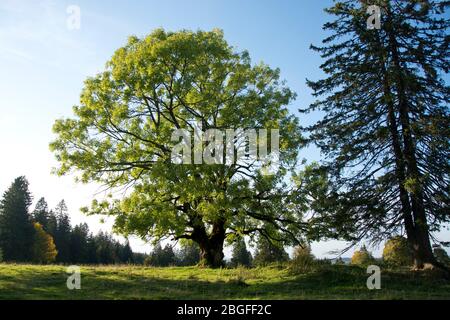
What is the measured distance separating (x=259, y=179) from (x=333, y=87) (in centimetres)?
606

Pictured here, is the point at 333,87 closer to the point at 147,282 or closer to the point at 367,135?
the point at 367,135

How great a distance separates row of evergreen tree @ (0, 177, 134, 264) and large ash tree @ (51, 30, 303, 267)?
31087mm

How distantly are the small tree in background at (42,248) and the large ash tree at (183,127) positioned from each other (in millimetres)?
43151

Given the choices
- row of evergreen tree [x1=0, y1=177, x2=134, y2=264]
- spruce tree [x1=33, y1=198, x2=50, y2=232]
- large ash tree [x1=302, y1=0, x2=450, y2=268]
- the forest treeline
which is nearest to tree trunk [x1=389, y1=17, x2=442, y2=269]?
large ash tree [x1=302, y1=0, x2=450, y2=268]

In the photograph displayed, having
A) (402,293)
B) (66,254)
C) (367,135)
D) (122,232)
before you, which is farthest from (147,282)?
(66,254)

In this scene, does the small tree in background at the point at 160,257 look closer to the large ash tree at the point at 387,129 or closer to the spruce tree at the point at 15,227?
the spruce tree at the point at 15,227

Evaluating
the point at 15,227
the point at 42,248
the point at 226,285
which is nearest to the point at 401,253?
the point at 226,285

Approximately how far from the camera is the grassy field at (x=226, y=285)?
1248 centimetres

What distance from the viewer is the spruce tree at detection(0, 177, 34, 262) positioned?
5612cm

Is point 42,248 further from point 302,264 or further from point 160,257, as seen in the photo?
point 302,264

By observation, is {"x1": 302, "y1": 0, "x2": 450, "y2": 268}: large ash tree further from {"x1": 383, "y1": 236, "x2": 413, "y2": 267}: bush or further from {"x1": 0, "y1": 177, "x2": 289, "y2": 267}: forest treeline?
{"x1": 0, "y1": 177, "x2": 289, "y2": 267}: forest treeline

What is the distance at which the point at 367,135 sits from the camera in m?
18.1

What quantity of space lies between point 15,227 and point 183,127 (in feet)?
149

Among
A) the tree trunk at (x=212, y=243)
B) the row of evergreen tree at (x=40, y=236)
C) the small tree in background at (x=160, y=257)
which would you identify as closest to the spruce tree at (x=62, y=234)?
the row of evergreen tree at (x=40, y=236)
